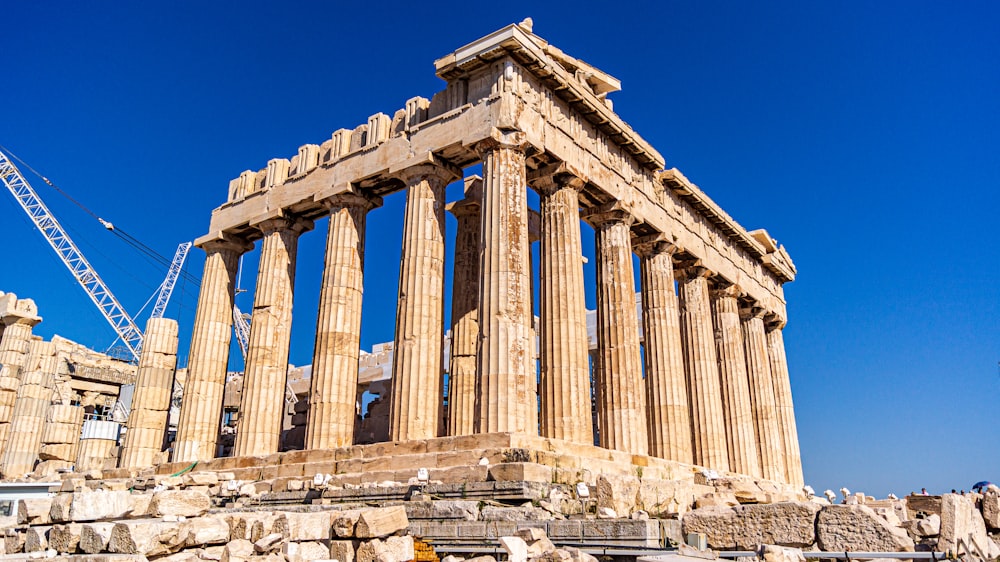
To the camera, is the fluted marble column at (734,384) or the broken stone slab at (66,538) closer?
the broken stone slab at (66,538)

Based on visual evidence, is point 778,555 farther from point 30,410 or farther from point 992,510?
point 30,410

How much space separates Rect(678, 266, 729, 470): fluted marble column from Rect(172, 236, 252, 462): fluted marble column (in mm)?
16827

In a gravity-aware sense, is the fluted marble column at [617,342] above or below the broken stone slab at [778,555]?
above

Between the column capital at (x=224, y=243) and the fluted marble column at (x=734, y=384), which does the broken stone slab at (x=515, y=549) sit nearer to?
the fluted marble column at (x=734, y=384)

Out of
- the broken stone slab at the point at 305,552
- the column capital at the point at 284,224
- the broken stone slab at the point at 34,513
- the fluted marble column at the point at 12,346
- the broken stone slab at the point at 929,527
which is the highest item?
the column capital at the point at 284,224

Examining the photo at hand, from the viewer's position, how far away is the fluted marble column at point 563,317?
20172mm

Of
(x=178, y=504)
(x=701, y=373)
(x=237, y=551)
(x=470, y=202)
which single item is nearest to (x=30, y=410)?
(x=470, y=202)

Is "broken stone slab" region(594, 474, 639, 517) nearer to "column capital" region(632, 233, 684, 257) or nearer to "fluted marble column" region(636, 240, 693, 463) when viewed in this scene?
"fluted marble column" region(636, 240, 693, 463)

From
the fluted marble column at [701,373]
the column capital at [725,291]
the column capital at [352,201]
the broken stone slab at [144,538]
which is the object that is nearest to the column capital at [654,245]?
the fluted marble column at [701,373]

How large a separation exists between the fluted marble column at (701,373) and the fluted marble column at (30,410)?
1095 inches

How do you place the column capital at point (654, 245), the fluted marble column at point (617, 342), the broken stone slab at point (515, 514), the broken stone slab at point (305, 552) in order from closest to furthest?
1. the broken stone slab at point (305, 552)
2. the broken stone slab at point (515, 514)
3. the fluted marble column at point (617, 342)
4. the column capital at point (654, 245)

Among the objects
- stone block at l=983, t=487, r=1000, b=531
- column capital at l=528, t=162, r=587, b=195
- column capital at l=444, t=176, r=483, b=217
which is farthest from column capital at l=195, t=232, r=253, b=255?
stone block at l=983, t=487, r=1000, b=531

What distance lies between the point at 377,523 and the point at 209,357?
19186 mm

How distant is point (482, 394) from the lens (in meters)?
18.3
